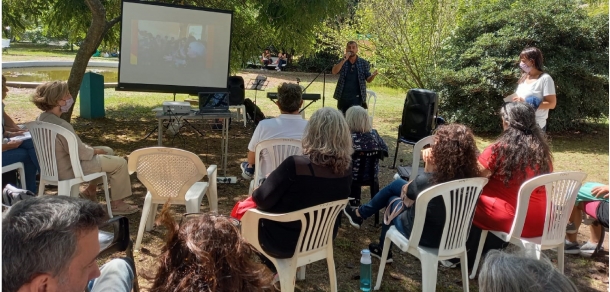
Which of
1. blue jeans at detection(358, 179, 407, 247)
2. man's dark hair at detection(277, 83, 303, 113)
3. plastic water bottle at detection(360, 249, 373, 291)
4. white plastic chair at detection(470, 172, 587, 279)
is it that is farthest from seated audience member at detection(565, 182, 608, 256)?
man's dark hair at detection(277, 83, 303, 113)

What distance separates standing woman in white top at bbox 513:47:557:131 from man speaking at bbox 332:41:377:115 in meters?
2.56

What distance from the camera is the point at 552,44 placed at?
8.72m

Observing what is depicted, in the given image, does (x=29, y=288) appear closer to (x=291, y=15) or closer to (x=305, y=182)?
(x=305, y=182)

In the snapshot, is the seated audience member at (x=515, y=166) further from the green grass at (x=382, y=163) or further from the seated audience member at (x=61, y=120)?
the seated audience member at (x=61, y=120)

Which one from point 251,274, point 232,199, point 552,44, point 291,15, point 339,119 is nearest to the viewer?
point 251,274

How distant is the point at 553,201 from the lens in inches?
125

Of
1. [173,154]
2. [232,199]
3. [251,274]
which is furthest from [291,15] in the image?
[251,274]

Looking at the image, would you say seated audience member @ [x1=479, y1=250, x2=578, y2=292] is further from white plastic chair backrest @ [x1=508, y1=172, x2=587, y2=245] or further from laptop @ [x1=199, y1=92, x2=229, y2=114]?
laptop @ [x1=199, y1=92, x2=229, y2=114]

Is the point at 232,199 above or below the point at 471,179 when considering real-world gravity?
below

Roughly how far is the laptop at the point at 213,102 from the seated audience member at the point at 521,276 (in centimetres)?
458

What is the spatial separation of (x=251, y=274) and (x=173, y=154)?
2.26 metres

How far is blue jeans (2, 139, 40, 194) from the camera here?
4.06 metres

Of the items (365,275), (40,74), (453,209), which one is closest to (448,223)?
(453,209)

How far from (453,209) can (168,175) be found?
2.00 metres
